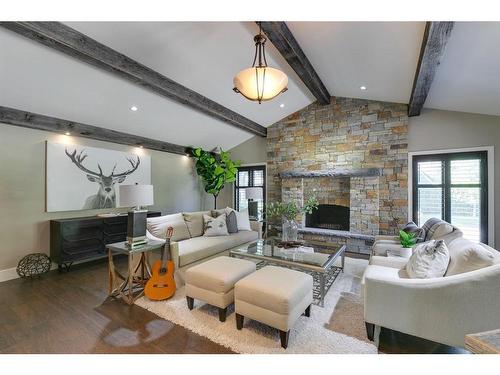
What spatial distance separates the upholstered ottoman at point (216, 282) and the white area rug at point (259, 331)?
14 cm

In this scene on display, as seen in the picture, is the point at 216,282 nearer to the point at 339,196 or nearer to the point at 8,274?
the point at 8,274

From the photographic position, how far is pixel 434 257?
6.44 ft

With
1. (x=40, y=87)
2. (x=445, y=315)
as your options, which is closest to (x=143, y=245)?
(x=40, y=87)

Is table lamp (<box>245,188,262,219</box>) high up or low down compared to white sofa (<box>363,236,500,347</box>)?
up

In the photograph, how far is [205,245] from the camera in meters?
3.40

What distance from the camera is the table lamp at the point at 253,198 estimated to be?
5.43 meters

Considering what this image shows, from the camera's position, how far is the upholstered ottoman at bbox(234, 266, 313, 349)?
1.82 m

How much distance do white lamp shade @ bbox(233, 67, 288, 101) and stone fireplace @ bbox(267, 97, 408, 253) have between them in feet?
10.8

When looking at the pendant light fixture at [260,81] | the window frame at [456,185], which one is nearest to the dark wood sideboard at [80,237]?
the pendant light fixture at [260,81]

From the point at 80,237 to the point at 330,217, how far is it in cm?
504

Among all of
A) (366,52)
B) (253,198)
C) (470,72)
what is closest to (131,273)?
(253,198)

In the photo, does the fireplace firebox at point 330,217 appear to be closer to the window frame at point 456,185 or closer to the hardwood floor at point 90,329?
the window frame at point 456,185

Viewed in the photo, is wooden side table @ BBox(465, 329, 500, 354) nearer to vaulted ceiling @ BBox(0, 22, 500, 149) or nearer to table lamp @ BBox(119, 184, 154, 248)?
vaulted ceiling @ BBox(0, 22, 500, 149)

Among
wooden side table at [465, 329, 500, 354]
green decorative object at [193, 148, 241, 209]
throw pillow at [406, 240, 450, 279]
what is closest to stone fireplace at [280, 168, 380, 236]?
green decorative object at [193, 148, 241, 209]
